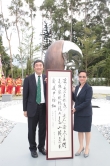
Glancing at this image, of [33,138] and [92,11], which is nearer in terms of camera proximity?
[33,138]

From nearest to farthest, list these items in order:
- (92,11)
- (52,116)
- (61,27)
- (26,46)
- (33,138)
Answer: (52,116) → (33,138) → (26,46) → (61,27) → (92,11)

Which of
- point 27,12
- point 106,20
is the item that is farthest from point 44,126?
point 106,20

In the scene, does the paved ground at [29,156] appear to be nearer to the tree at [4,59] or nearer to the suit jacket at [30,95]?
the suit jacket at [30,95]

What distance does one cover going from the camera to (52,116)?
9.41 feet

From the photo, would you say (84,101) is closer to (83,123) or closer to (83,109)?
(83,109)

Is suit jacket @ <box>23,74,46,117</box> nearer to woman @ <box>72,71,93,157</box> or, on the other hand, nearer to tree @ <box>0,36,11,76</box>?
woman @ <box>72,71,93,157</box>

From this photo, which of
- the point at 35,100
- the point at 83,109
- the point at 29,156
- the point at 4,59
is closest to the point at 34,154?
the point at 29,156

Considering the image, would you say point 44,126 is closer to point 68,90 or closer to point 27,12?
point 68,90

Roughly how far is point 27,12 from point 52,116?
857 inches

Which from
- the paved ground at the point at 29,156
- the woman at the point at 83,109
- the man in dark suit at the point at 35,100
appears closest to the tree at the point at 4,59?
the paved ground at the point at 29,156

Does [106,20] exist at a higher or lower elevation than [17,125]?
higher

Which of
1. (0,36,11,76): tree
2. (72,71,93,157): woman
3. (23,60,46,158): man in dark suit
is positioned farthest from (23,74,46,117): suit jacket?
(0,36,11,76): tree

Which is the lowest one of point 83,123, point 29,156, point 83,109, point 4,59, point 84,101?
point 29,156

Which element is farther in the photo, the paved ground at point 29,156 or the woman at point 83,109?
the woman at point 83,109
